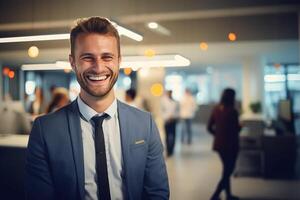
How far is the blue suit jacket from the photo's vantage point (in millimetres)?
1658

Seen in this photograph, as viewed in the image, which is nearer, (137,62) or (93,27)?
(93,27)

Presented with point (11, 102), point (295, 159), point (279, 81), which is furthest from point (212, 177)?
point (11, 102)

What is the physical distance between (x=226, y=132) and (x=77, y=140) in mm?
2407

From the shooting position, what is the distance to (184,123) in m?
Answer: 8.52

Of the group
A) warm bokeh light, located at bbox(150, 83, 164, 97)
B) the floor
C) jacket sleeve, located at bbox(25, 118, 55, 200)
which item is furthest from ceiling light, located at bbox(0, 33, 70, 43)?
warm bokeh light, located at bbox(150, 83, 164, 97)

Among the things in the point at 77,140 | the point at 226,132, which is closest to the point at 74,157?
the point at 77,140

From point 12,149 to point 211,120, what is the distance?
2183 mm

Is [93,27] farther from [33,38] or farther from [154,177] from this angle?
[33,38]

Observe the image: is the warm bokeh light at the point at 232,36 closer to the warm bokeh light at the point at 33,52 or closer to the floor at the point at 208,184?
the floor at the point at 208,184

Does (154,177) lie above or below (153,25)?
below

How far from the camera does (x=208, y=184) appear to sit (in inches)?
170

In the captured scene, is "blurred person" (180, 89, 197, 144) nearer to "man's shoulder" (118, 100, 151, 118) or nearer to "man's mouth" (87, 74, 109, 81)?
"man's shoulder" (118, 100, 151, 118)

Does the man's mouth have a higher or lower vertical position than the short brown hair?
lower

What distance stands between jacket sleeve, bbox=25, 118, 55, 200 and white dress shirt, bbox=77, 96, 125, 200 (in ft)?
0.61
